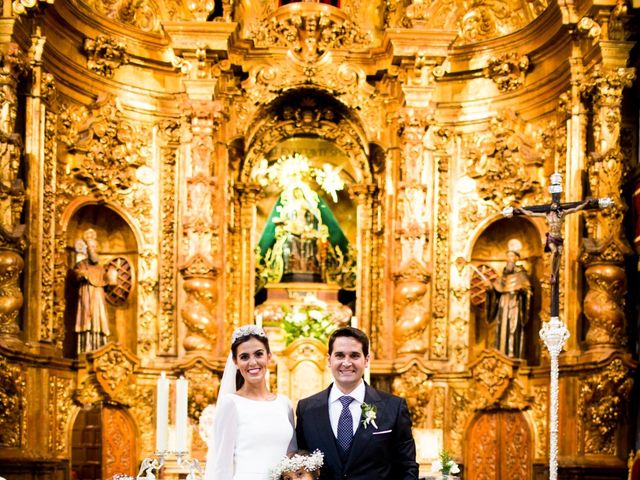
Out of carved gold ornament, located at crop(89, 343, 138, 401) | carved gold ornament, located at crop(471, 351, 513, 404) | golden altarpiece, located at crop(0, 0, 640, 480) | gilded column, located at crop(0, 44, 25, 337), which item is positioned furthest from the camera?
carved gold ornament, located at crop(471, 351, 513, 404)

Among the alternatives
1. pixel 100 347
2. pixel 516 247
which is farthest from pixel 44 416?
pixel 516 247

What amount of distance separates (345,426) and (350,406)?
108mm

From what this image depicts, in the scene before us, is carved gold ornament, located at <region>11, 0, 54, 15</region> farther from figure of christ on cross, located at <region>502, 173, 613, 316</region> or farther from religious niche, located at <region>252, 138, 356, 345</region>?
figure of christ on cross, located at <region>502, 173, 613, 316</region>

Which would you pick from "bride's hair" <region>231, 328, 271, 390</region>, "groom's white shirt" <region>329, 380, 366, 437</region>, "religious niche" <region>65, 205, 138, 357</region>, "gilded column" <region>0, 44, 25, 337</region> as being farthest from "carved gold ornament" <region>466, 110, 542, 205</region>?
"groom's white shirt" <region>329, 380, 366, 437</region>

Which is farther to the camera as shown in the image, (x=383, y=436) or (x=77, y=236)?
(x=77, y=236)

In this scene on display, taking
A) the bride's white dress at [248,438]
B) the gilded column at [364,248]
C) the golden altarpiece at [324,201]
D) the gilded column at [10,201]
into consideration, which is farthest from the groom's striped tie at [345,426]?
the gilded column at [364,248]

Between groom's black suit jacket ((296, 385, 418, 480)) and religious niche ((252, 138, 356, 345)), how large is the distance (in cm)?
1080

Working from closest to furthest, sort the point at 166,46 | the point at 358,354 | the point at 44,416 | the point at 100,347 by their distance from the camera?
the point at 358,354 → the point at 44,416 → the point at 100,347 → the point at 166,46

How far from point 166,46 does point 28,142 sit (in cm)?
342

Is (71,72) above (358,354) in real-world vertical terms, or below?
above

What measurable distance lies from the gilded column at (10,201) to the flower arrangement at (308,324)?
4.36 meters

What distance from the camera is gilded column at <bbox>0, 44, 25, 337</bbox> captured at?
1296 cm

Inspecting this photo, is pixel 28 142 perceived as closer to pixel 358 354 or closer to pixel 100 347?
pixel 100 347

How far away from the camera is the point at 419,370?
15375 mm
